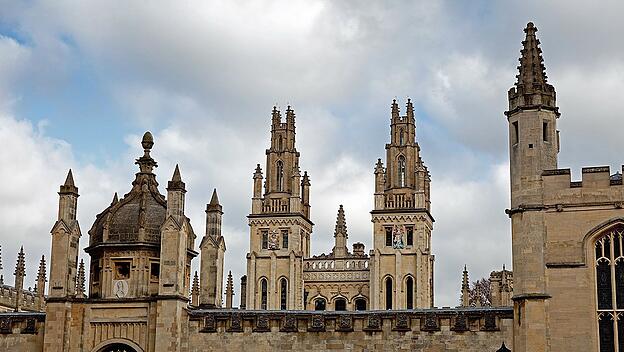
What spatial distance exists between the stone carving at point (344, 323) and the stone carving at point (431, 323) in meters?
2.31

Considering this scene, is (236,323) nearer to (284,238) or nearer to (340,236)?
(284,238)

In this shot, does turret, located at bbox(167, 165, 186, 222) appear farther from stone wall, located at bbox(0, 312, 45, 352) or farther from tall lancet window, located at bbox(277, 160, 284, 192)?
tall lancet window, located at bbox(277, 160, 284, 192)

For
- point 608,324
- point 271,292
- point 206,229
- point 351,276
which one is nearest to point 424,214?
point 351,276

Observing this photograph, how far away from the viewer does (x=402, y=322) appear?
101ft

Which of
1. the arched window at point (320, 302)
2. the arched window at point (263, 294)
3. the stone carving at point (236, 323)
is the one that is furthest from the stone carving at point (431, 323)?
the arched window at point (320, 302)

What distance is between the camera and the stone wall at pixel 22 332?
107 ft

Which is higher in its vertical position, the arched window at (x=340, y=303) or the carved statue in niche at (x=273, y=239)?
the carved statue in niche at (x=273, y=239)

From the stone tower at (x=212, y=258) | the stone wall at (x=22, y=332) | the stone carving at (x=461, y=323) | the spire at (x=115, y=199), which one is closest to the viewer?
the stone carving at (x=461, y=323)

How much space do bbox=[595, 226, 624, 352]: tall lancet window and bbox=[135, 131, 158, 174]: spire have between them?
50.4ft

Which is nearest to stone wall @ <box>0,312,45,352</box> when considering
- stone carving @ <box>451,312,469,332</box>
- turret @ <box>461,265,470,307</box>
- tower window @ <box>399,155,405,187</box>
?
stone carving @ <box>451,312,469,332</box>

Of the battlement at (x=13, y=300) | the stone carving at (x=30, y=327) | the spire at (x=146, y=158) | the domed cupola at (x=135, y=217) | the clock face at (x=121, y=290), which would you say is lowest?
the stone carving at (x=30, y=327)

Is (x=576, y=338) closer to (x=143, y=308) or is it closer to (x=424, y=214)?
(x=143, y=308)

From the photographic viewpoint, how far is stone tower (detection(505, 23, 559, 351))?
28.7 m

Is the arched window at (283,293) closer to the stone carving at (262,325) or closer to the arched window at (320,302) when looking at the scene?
the arched window at (320,302)
